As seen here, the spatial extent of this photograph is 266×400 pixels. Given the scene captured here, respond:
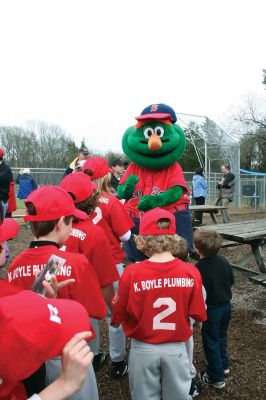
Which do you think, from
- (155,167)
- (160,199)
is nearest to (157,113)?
(155,167)

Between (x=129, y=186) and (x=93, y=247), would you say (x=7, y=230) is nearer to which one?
(x=93, y=247)

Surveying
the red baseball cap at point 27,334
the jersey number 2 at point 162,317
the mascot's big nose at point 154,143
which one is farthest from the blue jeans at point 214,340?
the red baseball cap at point 27,334

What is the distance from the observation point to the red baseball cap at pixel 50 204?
1987 mm

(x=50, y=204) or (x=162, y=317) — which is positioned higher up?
(x=50, y=204)

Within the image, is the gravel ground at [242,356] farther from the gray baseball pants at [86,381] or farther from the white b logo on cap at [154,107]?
the white b logo on cap at [154,107]

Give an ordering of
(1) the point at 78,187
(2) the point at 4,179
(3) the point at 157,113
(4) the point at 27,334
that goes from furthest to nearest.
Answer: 1. (2) the point at 4,179
2. (3) the point at 157,113
3. (1) the point at 78,187
4. (4) the point at 27,334

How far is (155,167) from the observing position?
413cm

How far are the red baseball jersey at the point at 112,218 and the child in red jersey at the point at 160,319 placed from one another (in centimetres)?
99

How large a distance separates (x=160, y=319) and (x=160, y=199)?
5.88 ft

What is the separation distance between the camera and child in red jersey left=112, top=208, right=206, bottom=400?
2.24m

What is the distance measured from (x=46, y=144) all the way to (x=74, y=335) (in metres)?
33.0

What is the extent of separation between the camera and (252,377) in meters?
3.09

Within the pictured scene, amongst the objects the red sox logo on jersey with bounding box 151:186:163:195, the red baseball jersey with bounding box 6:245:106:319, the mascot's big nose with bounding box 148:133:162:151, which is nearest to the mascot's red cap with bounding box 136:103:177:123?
the mascot's big nose with bounding box 148:133:162:151

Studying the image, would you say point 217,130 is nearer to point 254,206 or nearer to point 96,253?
point 254,206
